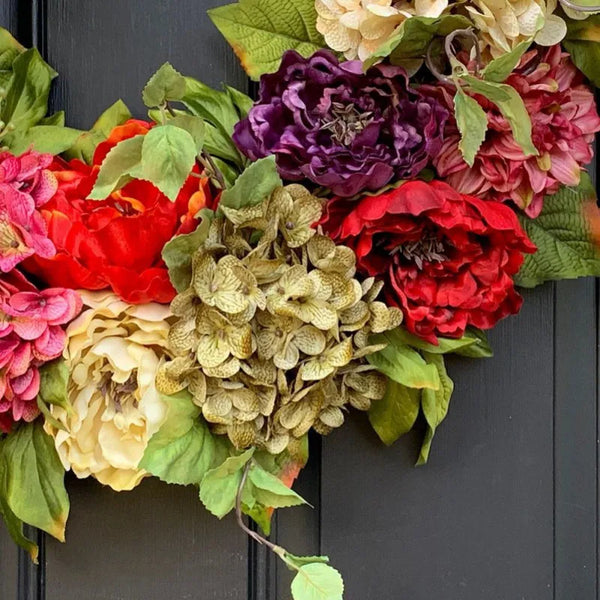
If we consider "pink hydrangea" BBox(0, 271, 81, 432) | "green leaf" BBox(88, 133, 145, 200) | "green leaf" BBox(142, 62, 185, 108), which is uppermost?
"green leaf" BBox(142, 62, 185, 108)

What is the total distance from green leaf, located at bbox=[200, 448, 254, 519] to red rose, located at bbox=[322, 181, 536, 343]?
124 mm

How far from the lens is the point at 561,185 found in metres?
0.50

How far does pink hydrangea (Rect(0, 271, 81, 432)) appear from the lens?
0.45m

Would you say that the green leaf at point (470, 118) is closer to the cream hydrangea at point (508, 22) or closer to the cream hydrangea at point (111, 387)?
the cream hydrangea at point (508, 22)

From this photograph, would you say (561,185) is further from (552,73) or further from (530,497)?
(530,497)

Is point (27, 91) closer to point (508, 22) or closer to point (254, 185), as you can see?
point (254, 185)

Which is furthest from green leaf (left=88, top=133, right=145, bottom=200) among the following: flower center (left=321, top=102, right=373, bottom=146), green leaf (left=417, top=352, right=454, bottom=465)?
green leaf (left=417, top=352, right=454, bottom=465)

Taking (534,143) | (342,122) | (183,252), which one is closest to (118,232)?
(183,252)

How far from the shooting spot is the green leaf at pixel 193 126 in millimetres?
421

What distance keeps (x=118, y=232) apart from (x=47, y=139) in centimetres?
10

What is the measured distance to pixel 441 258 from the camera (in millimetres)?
466

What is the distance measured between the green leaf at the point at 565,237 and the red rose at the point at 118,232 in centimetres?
20

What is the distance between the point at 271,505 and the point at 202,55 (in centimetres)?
28

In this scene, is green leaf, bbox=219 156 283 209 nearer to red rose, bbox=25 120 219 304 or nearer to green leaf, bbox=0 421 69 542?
red rose, bbox=25 120 219 304
